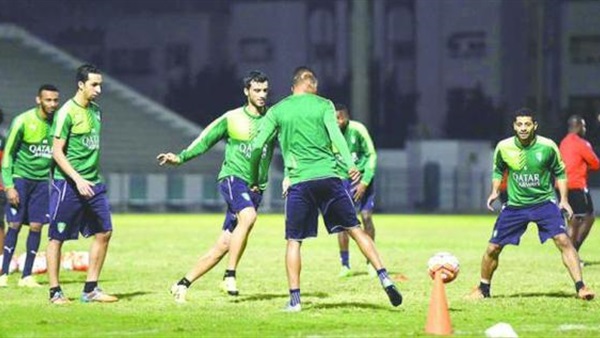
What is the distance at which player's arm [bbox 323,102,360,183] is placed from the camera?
13922 mm

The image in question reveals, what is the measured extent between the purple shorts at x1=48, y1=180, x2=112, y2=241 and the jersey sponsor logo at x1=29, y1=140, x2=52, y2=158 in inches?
102

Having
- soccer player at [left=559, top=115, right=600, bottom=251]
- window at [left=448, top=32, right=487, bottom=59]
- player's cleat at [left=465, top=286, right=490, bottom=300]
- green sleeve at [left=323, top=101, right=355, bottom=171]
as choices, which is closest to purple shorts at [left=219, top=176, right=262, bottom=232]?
green sleeve at [left=323, top=101, right=355, bottom=171]

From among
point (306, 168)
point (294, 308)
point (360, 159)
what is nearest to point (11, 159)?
point (306, 168)

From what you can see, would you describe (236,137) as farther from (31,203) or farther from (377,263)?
(31,203)

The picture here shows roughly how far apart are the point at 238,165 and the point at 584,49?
1550 inches

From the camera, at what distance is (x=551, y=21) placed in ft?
177

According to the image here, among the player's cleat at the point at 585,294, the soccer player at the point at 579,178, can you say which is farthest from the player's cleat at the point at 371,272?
the player's cleat at the point at 585,294

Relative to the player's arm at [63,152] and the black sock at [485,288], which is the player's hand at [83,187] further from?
the black sock at [485,288]

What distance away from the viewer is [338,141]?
14008mm

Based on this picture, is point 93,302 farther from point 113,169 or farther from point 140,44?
point 140,44

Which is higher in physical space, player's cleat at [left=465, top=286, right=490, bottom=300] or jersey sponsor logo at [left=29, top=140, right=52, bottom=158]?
jersey sponsor logo at [left=29, top=140, right=52, bottom=158]

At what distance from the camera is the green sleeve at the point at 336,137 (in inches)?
551

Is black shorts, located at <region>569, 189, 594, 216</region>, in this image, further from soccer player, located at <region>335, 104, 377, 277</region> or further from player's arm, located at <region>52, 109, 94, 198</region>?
player's arm, located at <region>52, 109, 94, 198</region>

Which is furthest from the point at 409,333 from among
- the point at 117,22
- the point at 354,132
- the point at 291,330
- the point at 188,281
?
the point at 117,22
